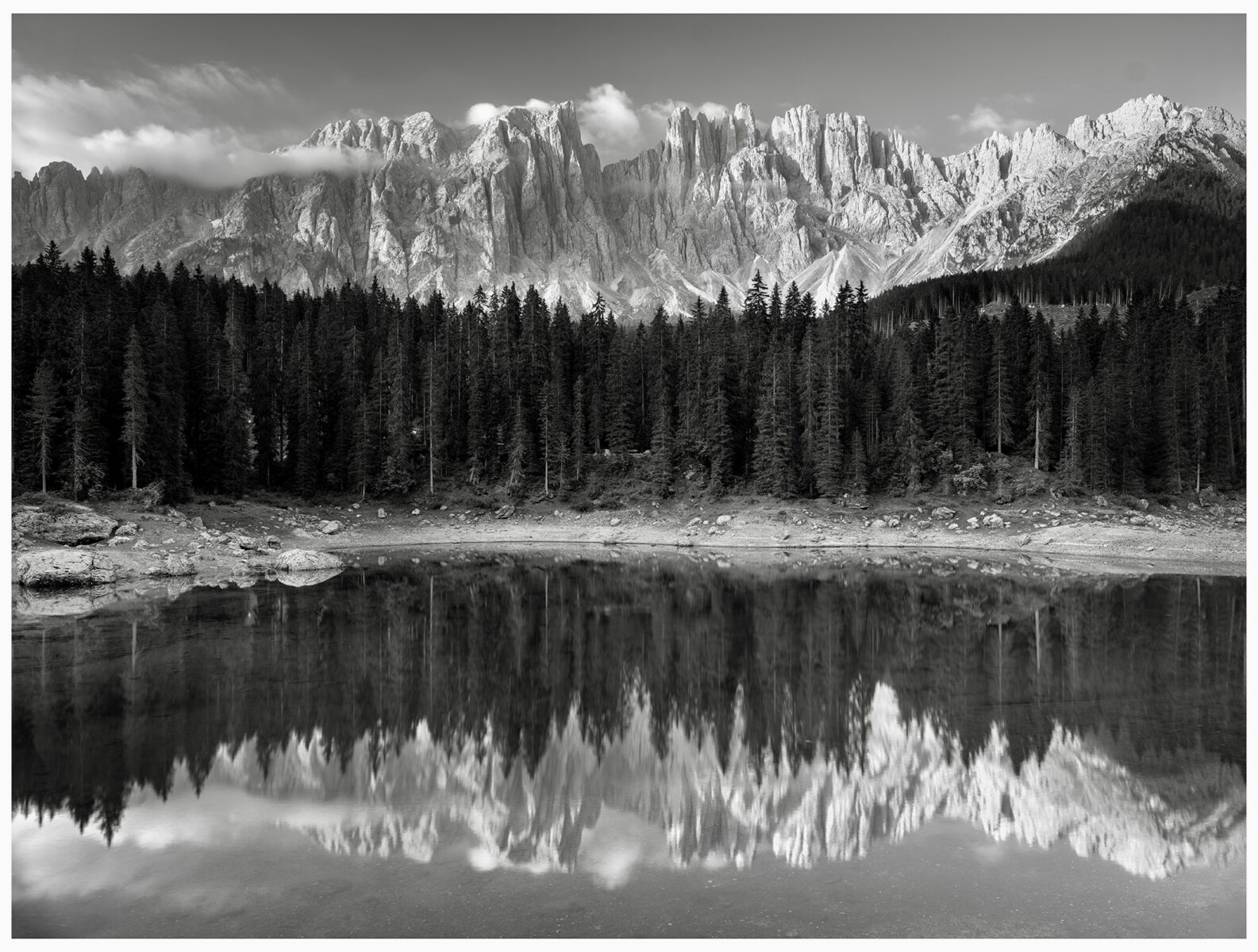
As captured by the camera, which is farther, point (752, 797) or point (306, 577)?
point (306, 577)

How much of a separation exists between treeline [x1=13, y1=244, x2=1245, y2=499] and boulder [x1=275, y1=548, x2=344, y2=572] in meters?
19.2

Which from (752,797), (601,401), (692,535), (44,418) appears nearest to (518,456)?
(601,401)

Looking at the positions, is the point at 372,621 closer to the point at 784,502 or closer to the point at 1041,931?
the point at 1041,931

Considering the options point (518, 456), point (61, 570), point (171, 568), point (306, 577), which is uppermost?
point (518, 456)

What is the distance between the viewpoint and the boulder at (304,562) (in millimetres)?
45125

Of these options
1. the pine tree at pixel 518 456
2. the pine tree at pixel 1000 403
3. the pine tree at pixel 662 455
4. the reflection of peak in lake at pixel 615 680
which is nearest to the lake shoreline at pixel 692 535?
the pine tree at pixel 662 455

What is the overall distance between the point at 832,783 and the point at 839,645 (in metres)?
11.9

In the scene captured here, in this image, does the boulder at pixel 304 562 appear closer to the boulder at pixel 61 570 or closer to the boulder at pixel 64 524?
the boulder at pixel 61 570

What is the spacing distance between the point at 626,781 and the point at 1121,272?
198674 mm

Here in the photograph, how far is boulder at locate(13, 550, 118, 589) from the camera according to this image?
116 feet

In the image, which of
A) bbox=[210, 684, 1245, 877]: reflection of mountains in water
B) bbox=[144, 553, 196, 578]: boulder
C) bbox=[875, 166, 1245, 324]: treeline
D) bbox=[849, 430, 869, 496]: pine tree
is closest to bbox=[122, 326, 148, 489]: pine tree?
bbox=[144, 553, 196, 578]: boulder

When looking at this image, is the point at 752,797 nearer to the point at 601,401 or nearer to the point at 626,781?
the point at 626,781

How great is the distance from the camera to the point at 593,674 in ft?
65.6

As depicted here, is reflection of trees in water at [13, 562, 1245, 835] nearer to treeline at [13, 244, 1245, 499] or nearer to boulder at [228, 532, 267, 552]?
boulder at [228, 532, 267, 552]
